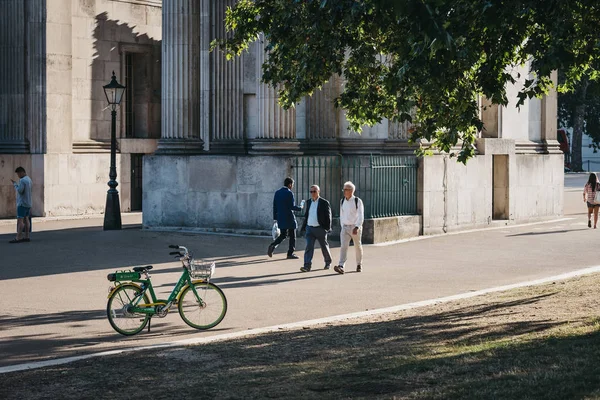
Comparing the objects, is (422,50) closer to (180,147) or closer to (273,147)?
(273,147)

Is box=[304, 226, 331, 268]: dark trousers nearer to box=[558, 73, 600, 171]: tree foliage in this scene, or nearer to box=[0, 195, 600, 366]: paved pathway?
box=[0, 195, 600, 366]: paved pathway

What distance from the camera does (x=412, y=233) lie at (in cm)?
2973

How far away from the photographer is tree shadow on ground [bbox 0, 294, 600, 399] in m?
10.0

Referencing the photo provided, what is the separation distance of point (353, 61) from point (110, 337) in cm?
581

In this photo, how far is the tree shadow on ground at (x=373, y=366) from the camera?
32.9 ft

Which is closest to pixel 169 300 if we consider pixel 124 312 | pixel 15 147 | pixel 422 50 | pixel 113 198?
pixel 124 312

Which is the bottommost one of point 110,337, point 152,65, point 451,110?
point 110,337

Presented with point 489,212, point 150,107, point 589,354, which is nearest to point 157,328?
point 589,354

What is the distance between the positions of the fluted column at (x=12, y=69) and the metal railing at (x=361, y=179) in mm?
12952

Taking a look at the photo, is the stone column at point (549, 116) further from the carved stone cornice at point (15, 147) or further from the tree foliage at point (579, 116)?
the tree foliage at point (579, 116)

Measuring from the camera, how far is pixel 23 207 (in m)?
27.6

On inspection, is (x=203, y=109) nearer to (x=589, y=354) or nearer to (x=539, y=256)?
(x=539, y=256)

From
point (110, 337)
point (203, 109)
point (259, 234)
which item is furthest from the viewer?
point (203, 109)

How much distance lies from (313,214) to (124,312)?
334 inches
